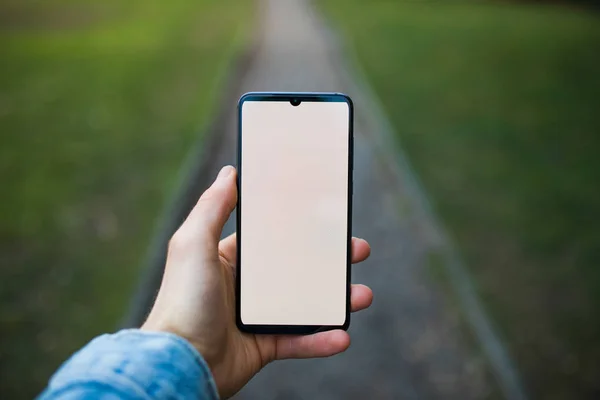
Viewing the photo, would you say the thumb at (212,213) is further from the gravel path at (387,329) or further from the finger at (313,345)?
the gravel path at (387,329)

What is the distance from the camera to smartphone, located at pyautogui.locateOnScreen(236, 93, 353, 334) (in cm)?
77

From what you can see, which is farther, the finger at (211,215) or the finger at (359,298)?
the finger at (359,298)

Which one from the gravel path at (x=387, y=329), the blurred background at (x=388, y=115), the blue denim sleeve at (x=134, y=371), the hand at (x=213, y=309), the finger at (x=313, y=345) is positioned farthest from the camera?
the blurred background at (x=388, y=115)

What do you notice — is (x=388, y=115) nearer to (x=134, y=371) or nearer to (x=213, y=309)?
(x=213, y=309)

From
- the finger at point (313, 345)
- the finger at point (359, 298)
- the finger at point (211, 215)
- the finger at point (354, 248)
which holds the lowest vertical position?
the finger at point (313, 345)

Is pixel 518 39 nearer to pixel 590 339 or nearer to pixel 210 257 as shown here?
pixel 590 339

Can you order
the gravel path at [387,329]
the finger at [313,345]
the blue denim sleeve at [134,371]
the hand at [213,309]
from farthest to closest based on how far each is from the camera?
1. the gravel path at [387,329]
2. the finger at [313,345]
3. the hand at [213,309]
4. the blue denim sleeve at [134,371]

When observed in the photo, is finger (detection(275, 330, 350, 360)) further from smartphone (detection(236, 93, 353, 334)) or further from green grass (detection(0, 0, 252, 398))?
green grass (detection(0, 0, 252, 398))

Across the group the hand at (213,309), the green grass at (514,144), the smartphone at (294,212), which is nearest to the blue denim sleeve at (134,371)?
the hand at (213,309)

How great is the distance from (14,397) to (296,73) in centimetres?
136

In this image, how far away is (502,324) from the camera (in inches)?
56.2

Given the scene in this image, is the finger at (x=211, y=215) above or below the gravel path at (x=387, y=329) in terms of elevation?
above

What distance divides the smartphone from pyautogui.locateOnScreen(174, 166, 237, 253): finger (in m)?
0.03

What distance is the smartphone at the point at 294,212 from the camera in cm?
77
